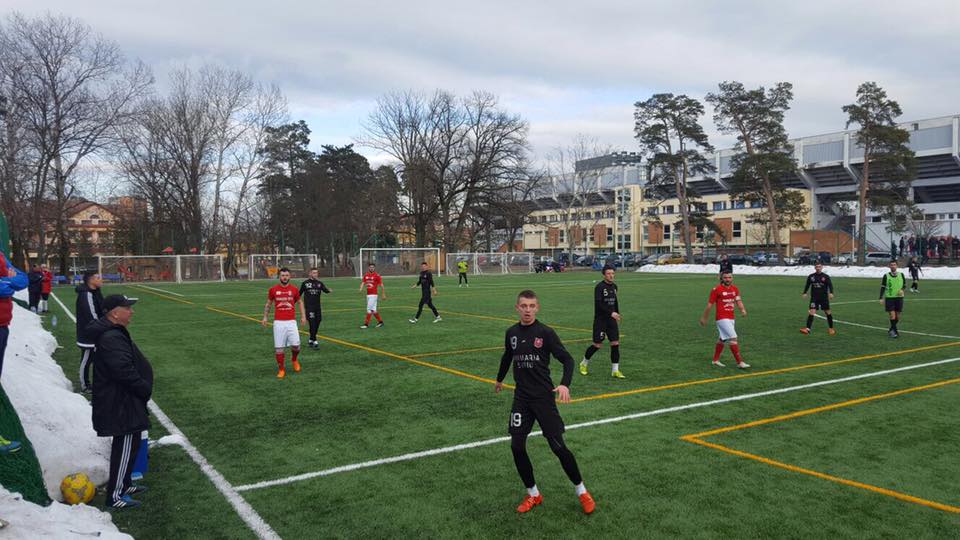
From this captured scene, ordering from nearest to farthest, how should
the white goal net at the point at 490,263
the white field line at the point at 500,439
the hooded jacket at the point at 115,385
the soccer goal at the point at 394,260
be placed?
the hooded jacket at the point at 115,385
the white field line at the point at 500,439
the soccer goal at the point at 394,260
the white goal net at the point at 490,263

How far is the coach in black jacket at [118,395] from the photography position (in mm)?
5590

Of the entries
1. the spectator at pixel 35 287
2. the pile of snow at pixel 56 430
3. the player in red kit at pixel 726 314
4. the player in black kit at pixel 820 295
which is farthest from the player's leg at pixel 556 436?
the spectator at pixel 35 287

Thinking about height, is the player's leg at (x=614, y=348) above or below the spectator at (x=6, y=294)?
below

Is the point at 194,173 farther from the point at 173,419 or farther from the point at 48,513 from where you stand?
the point at 48,513

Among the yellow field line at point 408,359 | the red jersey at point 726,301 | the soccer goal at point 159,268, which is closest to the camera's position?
the yellow field line at point 408,359

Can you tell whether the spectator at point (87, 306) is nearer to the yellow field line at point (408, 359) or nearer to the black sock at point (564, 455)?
the yellow field line at point (408, 359)

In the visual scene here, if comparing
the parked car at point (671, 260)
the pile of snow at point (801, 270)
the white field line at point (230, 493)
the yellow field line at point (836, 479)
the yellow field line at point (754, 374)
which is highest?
the parked car at point (671, 260)

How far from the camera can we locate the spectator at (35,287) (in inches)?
907

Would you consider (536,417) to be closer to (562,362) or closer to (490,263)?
(562,362)

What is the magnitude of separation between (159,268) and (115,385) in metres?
49.3

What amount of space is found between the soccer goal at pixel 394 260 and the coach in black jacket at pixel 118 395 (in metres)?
50.9

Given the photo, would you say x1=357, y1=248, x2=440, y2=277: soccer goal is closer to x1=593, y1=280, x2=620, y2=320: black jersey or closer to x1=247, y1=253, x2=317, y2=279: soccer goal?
x1=247, y1=253, x2=317, y2=279: soccer goal

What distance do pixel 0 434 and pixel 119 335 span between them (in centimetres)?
116

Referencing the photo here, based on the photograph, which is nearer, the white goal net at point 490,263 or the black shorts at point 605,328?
the black shorts at point 605,328
